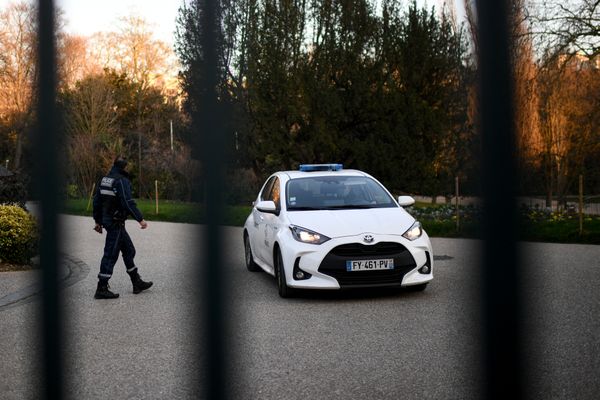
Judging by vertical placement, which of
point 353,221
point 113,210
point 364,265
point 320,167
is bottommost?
point 364,265

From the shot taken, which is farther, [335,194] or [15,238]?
[15,238]

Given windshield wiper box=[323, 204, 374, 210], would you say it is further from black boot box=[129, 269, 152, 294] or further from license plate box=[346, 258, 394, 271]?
black boot box=[129, 269, 152, 294]

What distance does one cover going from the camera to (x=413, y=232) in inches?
347

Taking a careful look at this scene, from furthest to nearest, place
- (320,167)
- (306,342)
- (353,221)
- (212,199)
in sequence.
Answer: (320,167) < (353,221) < (306,342) < (212,199)

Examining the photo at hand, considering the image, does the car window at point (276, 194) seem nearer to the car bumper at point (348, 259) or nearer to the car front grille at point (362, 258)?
the car bumper at point (348, 259)

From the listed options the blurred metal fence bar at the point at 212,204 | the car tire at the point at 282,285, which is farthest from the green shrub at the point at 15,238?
the blurred metal fence bar at the point at 212,204

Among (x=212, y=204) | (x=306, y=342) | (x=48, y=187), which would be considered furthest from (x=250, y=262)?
(x=212, y=204)

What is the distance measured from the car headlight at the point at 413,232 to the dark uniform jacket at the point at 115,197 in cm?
297

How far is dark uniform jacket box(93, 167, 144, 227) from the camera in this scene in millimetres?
8859

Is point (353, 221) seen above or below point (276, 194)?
below

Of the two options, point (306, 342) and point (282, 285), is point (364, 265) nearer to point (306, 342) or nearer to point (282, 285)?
point (282, 285)

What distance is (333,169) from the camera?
10.2 meters

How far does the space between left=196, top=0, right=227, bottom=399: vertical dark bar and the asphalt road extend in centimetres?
3

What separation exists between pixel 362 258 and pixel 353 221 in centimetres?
50
